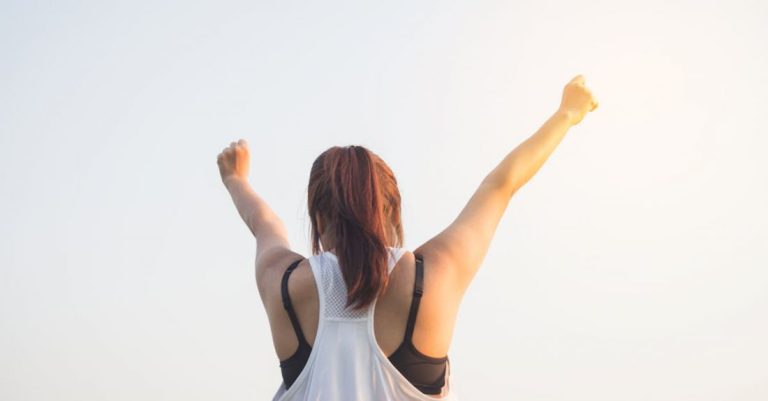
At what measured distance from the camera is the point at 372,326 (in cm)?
419

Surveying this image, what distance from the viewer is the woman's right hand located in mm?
5168

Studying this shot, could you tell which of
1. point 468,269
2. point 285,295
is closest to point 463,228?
point 468,269

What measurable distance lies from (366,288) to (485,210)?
2.48 feet

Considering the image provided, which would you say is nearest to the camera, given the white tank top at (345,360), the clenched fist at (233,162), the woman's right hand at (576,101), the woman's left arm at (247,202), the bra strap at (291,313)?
the white tank top at (345,360)

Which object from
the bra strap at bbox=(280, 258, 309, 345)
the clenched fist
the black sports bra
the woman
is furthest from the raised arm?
→ the clenched fist

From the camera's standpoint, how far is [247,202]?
519 cm

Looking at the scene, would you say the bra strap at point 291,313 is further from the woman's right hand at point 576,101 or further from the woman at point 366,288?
the woman's right hand at point 576,101

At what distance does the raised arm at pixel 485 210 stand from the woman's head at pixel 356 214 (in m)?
0.24

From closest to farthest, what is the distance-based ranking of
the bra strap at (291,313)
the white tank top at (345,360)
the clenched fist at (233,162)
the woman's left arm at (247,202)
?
the white tank top at (345,360) → the bra strap at (291,313) → the woman's left arm at (247,202) → the clenched fist at (233,162)

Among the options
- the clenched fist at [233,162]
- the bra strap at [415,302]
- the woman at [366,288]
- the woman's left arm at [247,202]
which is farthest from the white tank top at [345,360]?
the clenched fist at [233,162]

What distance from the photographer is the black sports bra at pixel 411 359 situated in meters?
4.18

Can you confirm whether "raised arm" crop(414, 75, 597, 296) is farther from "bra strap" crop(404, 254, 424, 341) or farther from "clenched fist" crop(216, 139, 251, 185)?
"clenched fist" crop(216, 139, 251, 185)

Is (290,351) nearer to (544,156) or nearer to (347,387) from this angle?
(347,387)

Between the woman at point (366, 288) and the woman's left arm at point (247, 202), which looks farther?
the woman's left arm at point (247, 202)
